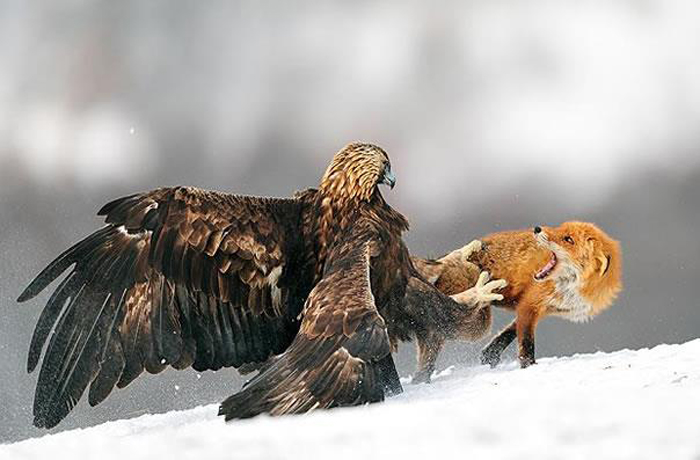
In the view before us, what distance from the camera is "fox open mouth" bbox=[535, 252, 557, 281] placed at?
7.10m

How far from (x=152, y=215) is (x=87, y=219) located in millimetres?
8295

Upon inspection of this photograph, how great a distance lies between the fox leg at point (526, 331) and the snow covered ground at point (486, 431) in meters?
1.27

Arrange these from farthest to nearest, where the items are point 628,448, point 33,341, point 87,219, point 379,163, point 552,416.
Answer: point 87,219, point 379,163, point 33,341, point 552,416, point 628,448

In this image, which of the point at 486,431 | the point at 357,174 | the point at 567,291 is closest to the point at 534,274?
the point at 567,291

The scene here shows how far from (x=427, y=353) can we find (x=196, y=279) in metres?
1.39

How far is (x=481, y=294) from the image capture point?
7066 mm

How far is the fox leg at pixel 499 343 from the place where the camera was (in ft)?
24.1

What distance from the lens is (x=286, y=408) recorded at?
5477mm

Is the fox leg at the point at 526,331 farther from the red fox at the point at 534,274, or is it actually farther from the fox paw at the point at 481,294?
the fox paw at the point at 481,294

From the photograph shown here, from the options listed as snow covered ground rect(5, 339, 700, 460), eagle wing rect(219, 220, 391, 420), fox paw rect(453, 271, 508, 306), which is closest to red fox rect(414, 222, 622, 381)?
fox paw rect(453, 271, 508, 306)

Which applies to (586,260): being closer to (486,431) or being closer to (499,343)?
(499,343)

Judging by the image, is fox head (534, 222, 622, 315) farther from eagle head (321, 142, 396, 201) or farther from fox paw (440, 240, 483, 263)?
eagle head (321, 142, 396, 201)

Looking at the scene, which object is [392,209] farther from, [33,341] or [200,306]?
[33,341]

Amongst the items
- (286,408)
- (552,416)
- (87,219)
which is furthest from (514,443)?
(87,219)
